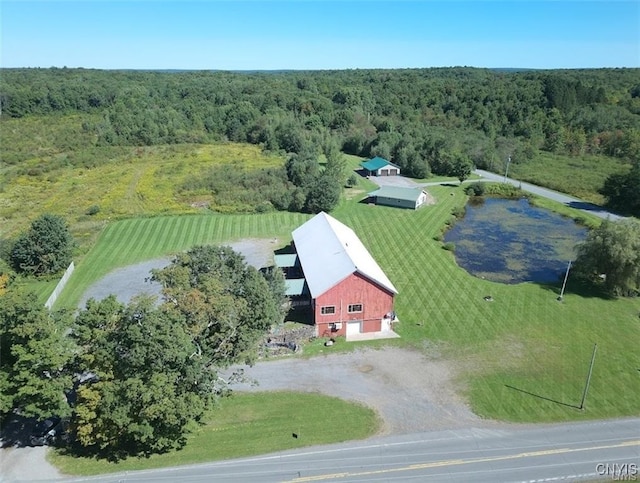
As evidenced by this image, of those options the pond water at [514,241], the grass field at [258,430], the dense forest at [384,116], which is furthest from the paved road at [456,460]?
the dense forest at [384,116]

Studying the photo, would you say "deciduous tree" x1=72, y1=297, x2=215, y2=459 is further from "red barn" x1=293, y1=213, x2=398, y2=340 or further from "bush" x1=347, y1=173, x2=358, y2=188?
"bush" x1=347, y1=173, x2=358, y2=188

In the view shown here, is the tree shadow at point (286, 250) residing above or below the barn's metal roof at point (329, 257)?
below

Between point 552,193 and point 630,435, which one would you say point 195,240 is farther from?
point 552,193

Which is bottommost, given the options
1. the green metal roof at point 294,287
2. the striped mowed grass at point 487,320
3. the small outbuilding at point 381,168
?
the striped mowed grass at point 487,320

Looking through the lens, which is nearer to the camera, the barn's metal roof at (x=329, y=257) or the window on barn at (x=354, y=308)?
the barn's metal roof at (x=329, y=257)

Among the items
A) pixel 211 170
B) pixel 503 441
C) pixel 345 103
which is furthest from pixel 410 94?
pixel 503 441

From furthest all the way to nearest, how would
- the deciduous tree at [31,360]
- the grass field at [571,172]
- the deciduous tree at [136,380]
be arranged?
the grass field at [571,172] < the deciduous tree at [31,360] < the deciduous tree at [136,380]

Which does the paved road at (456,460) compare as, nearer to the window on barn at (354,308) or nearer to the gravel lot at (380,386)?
the gravel lot at (380,386)

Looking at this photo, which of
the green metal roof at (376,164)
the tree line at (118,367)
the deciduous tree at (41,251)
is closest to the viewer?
the tree line at (118,367)
